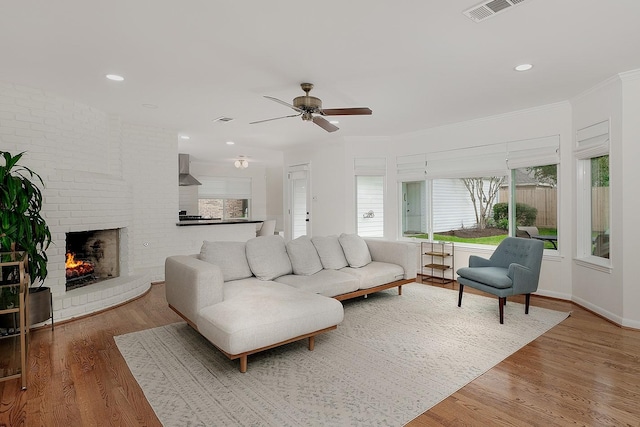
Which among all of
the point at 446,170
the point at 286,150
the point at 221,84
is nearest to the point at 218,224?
the point at 286,150

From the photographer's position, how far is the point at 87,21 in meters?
2.46

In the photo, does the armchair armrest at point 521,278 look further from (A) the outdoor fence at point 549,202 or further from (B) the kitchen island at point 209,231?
(B) the kitchen island at point 209,231

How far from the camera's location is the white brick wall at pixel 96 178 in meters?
3.90

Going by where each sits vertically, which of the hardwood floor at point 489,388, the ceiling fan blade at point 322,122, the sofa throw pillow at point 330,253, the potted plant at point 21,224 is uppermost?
the ceiling fan blade at point 322,122

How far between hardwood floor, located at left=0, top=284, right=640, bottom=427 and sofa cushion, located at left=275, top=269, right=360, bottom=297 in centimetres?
165

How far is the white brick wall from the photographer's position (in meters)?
3.90

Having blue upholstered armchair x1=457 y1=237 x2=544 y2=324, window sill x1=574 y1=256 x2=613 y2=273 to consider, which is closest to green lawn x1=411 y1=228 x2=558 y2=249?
window sill x1=574 y1=256 x2=613 y2=273

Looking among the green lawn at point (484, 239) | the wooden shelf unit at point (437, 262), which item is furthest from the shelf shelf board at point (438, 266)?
the green lawn at point (484, 239)

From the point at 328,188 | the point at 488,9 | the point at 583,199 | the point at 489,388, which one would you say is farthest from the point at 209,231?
the point at 583,199

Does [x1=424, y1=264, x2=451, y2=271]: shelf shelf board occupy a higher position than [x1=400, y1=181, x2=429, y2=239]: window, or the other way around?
[x1=400, y1=181, x2=429, y2=239]: window

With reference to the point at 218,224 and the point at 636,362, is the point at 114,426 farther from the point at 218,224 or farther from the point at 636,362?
the point at 218,224

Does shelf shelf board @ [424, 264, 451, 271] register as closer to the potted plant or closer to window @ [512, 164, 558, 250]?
window @ [512, 164, 558, 250]

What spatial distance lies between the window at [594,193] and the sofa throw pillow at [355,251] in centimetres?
261

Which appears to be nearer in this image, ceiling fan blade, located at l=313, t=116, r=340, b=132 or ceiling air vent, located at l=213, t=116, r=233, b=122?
ceiling fan blade, located at l=313, t=116, r=340, b=132
